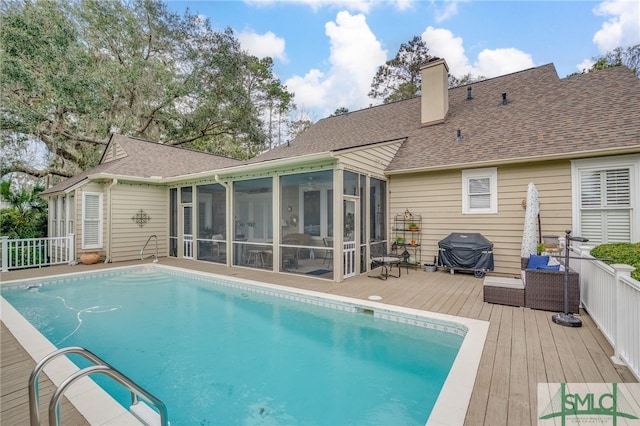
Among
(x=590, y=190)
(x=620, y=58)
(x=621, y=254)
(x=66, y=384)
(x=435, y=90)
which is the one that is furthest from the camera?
(x=620, y=58)

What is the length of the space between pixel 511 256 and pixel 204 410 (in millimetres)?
7008

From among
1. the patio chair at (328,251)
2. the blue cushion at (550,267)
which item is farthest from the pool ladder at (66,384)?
the blue cushion at (550,267)

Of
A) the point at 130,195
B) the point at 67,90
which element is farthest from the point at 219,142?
the point at 130,195

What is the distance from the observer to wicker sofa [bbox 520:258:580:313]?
171 inches

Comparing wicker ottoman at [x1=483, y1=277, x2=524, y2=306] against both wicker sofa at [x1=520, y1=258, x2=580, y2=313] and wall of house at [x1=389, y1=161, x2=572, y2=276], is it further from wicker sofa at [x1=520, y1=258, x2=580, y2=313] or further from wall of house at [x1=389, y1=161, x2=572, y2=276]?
wall of house at [x1=389, y1=161, x2=572, y2=276]

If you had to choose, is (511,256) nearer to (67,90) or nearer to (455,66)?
(455,66)

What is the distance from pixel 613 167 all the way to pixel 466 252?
10.6 feet

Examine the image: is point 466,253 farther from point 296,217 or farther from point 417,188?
point 296,217

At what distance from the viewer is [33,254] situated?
9047 millimetres

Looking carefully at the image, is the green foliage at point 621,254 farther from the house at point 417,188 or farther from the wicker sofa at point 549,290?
the house at point 417,188

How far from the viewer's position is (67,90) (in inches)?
493

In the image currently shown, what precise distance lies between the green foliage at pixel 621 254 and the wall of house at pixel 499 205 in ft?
5.59

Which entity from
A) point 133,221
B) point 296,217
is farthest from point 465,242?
point 133,221

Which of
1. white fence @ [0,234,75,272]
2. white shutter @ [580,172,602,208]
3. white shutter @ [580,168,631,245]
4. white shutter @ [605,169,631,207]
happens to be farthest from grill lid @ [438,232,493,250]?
white fence @ [0,234,75,272]
